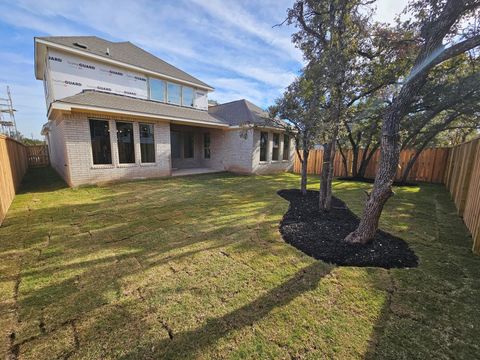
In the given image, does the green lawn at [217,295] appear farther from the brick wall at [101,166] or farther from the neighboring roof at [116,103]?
the neighboring roof at [116,103]

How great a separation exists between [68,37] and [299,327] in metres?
14.6

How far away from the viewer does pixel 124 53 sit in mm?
11281

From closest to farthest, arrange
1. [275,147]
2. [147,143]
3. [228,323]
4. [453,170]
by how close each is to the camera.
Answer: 1. [228,323]
2. [453,170]
3. [147,143]
4. [275,147]

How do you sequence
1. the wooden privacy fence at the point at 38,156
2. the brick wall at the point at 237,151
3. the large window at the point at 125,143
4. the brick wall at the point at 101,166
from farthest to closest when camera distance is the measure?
1. the wooden privacy fence at the point at 38,156
2. the brick wall at the point at 237,151
3. the large window at the point at 125,143
4. the brick wall at the point at 101,166

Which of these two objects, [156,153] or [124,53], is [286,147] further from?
[124,53]

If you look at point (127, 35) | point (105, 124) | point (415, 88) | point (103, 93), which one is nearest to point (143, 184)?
point (105, 124)

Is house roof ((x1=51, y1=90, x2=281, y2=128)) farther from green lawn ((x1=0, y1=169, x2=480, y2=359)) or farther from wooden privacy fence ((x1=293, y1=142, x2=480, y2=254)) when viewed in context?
wooden privacy fence ((x1=293, y1=142, x2=480, y2=254))

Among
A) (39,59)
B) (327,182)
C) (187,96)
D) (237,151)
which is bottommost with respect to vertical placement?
(327,182)

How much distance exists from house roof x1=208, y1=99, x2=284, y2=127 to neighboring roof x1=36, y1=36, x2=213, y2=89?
67.8 inches

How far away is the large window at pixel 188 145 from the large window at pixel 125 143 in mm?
4793

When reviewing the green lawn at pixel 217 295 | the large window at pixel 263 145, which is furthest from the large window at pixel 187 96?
the green lawn at pixel 217 295

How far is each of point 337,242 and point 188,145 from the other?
12035mm

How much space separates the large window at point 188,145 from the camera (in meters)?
13.7

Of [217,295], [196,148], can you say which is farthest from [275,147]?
[217,295]
